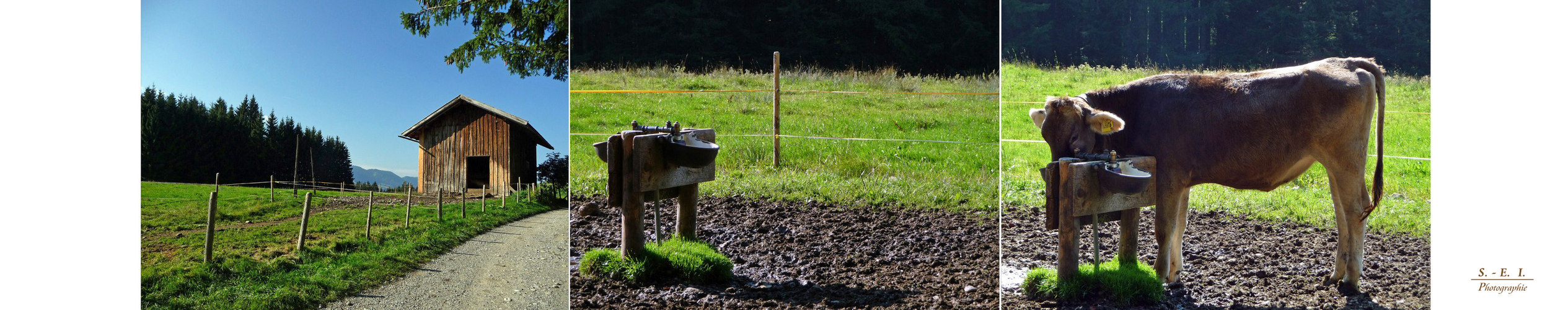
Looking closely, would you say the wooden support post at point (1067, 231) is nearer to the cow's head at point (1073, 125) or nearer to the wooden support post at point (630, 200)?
the cow's head at point (1073, 125)

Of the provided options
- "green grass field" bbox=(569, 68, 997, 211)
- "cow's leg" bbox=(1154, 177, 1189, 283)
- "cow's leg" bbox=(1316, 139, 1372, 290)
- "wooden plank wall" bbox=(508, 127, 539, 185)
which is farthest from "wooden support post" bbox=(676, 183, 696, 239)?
"cow's leg" bbox=(1316, 139, 1372, 290)

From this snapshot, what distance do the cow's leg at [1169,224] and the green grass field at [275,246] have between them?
202cm

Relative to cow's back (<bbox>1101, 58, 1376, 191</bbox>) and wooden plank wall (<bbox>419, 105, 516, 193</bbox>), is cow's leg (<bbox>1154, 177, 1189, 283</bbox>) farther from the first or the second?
wooden plank wall (<bbox>419, 105, 516, 193</bbox>)

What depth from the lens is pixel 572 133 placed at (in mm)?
2881

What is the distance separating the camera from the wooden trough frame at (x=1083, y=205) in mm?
2172

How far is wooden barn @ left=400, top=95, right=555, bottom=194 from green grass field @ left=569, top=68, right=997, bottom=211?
547mm

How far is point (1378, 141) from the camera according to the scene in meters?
2.33

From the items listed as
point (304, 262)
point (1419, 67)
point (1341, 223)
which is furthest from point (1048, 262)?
point (304, 262)

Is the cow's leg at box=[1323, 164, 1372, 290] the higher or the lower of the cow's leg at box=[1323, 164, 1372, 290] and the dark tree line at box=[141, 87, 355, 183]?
the lower

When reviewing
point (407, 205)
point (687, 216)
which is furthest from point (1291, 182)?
point (407, 205)

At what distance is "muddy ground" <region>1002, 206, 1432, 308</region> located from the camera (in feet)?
7.87

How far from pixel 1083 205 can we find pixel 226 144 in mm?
2663

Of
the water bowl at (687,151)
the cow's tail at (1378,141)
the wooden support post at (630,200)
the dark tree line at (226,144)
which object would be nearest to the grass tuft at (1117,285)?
the cow's tail at (1378,141)

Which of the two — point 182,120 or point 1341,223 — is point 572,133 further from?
point 1341,223
